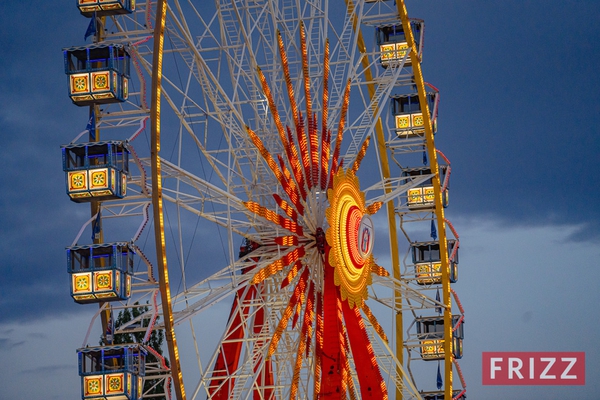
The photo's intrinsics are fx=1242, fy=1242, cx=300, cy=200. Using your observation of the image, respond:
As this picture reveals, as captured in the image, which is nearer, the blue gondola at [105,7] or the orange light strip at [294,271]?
the blue gondola at [105,7]

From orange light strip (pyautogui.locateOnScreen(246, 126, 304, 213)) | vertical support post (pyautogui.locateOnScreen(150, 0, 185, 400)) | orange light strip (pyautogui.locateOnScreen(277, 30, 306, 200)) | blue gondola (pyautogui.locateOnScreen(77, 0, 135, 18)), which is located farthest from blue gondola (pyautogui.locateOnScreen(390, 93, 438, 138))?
vertical support post (pyautogui.locateOnScreen(150, 0, 185, 400))

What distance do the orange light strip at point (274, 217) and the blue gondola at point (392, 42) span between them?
27.0 ft

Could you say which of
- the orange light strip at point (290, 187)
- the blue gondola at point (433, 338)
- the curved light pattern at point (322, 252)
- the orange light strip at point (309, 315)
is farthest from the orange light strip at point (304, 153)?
the blue gondola at point (433, 338)

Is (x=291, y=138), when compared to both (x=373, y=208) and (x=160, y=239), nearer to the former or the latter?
(x=373, y=208)

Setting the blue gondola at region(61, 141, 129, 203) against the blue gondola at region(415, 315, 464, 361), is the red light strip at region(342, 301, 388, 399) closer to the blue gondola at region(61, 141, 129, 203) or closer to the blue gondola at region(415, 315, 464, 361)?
the blue gondola at region(61, 141, 129, 203)

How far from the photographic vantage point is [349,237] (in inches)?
1033

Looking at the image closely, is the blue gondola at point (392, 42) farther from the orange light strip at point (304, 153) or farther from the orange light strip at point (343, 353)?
the orange light strip at point (343, 353)

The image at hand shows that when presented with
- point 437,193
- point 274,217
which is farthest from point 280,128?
point 437,193

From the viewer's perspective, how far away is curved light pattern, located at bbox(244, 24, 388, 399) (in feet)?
83.3

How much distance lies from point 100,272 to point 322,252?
5.97 meters

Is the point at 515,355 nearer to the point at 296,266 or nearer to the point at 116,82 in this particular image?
the point at 296,266

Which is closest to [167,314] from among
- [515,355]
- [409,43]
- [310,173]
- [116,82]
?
[116,82]

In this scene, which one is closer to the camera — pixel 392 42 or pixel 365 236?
pixel 365 236

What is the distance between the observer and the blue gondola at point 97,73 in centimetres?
2255
